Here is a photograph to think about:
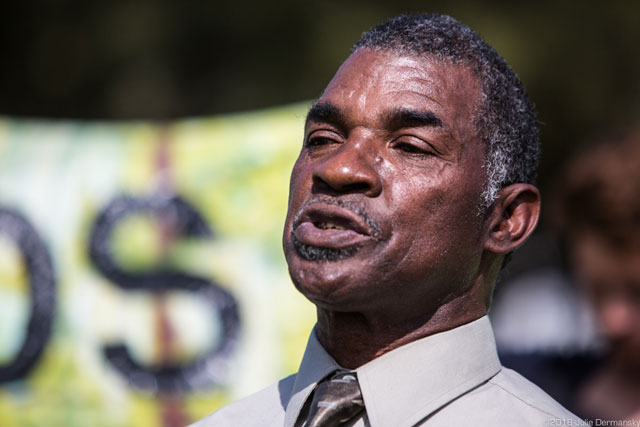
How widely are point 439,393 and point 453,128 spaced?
0.64 metres

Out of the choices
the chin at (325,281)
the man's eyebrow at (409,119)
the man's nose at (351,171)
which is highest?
the man's eyebrow at (409,119)

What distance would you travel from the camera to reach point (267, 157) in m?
4.55

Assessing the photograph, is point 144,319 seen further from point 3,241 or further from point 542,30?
point 542,30

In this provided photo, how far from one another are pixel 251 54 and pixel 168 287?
2.82 m

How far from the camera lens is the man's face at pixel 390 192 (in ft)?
7.34

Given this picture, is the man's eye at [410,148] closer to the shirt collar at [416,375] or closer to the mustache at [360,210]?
the mustache at [360,210]

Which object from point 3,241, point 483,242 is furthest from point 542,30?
point 483,242

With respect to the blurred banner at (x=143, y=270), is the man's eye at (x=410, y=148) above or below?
below

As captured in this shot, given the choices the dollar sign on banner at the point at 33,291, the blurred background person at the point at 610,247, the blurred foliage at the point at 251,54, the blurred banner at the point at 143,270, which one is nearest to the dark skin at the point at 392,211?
the blurred background person at the point at 610,247

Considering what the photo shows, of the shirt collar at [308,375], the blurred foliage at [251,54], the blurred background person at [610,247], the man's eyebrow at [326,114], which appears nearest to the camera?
the shirt collar at [308,375]

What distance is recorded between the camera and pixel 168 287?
445cm

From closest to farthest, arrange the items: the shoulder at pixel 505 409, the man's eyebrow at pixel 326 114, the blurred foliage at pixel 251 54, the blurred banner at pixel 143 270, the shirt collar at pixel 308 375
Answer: the shoulder at pixel 505 409 → the shirt collar at pixel 308 375 → the man's eyebrow at pixel 326 114 → the blurred banner at pixel 143 270 → the blurred foliage at pixel 251 54

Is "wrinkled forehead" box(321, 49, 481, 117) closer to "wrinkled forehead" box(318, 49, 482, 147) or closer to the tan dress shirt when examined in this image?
"wrinkled forehead" box(318, 49, 482, 147)

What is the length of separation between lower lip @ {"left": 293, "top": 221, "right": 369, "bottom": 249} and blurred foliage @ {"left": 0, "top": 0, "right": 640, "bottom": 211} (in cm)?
453
